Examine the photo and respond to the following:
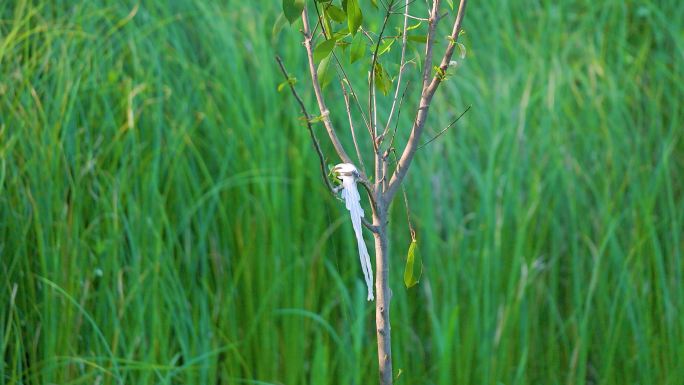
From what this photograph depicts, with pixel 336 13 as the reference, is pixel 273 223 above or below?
below

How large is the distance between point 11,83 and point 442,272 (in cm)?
147

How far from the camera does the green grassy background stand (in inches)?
93.6

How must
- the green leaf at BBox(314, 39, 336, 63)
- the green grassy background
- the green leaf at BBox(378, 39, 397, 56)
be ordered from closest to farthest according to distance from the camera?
1. the green leaf at BBox(314, 39, 336, 63)
2. the green leaf at BBox(378, 39, 397, 56)
3. the green grassy background

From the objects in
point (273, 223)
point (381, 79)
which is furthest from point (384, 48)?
point (273, 223)

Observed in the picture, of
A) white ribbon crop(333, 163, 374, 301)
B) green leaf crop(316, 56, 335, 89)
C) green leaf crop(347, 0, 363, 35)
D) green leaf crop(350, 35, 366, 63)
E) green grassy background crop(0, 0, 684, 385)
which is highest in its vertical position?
green leaf crop(347, 0, 363, 35)

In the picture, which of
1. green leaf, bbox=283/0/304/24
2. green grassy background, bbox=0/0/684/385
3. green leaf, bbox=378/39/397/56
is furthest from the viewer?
green grassy background, bbox=0/0/684/385

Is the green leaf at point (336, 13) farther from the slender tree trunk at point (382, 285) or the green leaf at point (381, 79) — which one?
the slender tree trunk at point (382, 285)

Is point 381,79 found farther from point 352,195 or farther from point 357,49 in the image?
point 352,195

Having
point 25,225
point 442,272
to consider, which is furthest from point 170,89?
point 442,272

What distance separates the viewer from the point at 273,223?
2564 millimetres

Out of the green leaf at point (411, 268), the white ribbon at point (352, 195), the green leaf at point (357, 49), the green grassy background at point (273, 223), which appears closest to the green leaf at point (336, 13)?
the green leaf at point (357, 49)

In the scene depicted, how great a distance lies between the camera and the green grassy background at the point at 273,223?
2.38m

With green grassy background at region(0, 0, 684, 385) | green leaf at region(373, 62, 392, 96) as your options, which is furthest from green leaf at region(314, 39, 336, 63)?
green grassy background at region(0, 0, 684, 385)

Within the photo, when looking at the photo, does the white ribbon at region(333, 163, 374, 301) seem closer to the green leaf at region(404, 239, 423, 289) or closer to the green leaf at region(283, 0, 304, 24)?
the green leaf at region(404, 239, 423, 289)
